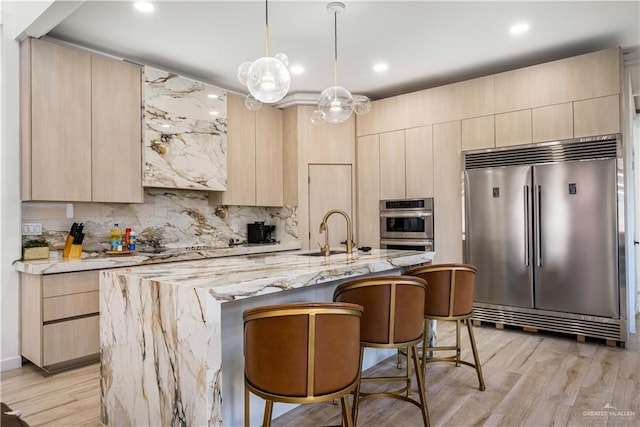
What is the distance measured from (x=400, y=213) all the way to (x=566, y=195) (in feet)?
5.94

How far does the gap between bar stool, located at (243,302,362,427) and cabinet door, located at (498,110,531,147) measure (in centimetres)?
336

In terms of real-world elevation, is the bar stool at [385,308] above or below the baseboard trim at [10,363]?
above

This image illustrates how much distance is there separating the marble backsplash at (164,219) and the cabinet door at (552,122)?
9.83 ft

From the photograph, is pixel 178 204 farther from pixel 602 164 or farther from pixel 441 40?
pixel 602 164

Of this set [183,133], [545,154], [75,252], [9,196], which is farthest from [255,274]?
[545,154]

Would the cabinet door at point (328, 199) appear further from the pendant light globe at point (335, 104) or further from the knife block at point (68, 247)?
the knife block at point (68, 247)

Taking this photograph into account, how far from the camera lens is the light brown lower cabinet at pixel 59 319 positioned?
3121 mm

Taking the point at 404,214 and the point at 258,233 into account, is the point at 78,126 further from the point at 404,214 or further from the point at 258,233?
the point at 404,214

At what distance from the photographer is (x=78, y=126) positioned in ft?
11.7

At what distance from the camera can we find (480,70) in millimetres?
4605

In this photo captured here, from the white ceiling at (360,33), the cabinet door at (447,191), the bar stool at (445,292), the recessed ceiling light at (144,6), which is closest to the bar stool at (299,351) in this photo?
the bar stool at (445,292)

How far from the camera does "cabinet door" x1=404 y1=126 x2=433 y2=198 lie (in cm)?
483

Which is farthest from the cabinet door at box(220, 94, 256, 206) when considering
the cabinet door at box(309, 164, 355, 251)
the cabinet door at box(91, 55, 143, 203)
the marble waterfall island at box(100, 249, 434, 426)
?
the marble waterfall island at box(100, 249, 434, 426)

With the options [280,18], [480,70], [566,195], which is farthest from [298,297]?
[480,70]
